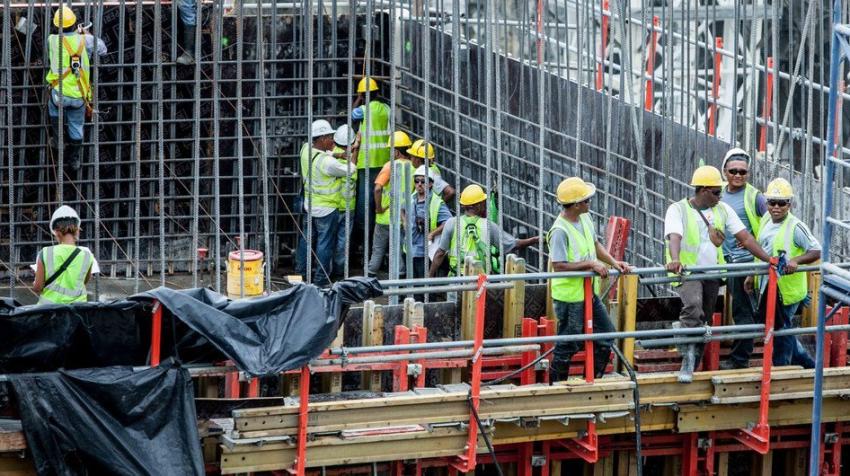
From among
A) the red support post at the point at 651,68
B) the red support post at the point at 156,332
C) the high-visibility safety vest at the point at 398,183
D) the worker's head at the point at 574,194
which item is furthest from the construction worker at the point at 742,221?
the red support post at the point at 156,332

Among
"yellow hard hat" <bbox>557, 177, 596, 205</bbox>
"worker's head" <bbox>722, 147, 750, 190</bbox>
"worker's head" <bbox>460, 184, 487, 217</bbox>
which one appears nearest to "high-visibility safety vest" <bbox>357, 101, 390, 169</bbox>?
"worker's head" <bbox>460, 184, 487, 217</bbox>

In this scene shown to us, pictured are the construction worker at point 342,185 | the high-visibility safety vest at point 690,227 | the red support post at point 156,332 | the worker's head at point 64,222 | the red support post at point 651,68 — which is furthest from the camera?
the construction worker at point 342,185

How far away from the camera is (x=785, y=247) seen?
15398 mm

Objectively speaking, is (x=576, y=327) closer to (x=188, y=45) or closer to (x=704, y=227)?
(x=704, y=227)

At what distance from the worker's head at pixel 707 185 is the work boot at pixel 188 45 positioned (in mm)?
8294

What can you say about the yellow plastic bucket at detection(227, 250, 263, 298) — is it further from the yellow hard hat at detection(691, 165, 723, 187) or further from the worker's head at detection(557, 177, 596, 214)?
the yellow hard hat at detection(691, 165, 723, 187)

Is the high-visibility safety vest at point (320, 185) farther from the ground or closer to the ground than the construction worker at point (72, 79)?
closer to the ground

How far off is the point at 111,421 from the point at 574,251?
12.9 ft

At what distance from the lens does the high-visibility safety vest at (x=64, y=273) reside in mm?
14242

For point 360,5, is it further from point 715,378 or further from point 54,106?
point 715,378

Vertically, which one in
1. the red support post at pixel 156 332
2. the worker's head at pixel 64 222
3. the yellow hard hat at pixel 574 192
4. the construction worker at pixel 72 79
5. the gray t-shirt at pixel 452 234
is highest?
the construction worker at pixel 72 79

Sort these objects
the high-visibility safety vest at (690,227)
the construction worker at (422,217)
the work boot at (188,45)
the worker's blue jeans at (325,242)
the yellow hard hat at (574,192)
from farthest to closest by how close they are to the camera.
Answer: the work boot at (188,45) < the worker's blue jeans at (325,242) < the construction worker at (422,217) < the high-visibility safety vest at (690,227) < the yellow hard hat at (574,192)

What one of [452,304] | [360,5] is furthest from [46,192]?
[452,304]

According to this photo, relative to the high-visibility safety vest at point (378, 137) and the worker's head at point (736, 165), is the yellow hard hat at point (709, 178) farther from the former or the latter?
the high-visibility safety vest at point (378, 137)
